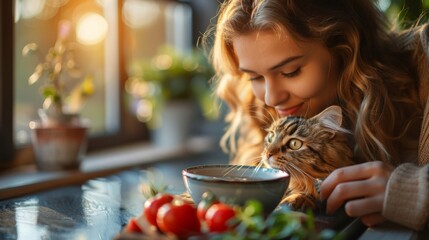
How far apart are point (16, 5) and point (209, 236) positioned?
4.99 feet

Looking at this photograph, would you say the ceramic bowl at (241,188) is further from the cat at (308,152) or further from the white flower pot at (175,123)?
the white flower pot at (175,123)

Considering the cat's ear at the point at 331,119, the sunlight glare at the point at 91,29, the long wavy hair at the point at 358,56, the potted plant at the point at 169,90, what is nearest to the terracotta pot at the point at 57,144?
the sunlight glare at the point at 91,29

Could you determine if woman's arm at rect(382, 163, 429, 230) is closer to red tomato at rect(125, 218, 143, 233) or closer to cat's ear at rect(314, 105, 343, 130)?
cat's ear at rect(314, 105, 343, 130)

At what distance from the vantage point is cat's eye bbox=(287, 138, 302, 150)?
1321 mm

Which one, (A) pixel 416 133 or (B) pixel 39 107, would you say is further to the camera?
(B) pixel 39 107

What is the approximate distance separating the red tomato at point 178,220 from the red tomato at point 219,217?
28 millimetres

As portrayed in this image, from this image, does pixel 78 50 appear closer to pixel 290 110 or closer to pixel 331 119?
pixel 290 110

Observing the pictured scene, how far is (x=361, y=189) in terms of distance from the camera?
119 cm

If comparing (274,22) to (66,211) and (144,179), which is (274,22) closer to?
(66,211)

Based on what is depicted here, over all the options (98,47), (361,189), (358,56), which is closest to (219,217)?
(361,189)

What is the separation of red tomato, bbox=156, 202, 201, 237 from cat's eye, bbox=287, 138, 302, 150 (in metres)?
0.42

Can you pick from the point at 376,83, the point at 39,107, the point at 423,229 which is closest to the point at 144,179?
the point at 39,107

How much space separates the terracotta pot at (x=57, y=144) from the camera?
2002 millimetres

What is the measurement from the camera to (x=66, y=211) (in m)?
1.41
